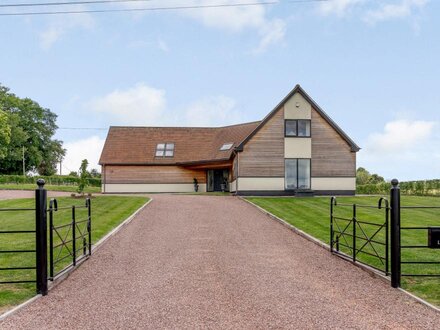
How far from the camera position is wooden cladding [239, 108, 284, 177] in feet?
103

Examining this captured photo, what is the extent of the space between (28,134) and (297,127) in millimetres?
52098

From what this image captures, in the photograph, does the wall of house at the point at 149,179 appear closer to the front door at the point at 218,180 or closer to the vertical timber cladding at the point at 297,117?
the front door at the point at 218,180

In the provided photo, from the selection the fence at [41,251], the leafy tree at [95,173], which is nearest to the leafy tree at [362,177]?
the leafy tree at [95,173]

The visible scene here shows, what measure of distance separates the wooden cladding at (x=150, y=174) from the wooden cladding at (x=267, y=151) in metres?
9.61

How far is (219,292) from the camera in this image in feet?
26.6

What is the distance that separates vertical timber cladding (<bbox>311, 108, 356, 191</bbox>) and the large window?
0.48m

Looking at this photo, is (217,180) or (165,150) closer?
(217,180)

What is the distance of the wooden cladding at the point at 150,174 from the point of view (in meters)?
39.4

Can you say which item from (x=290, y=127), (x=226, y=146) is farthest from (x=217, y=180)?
(x=290, y=127)

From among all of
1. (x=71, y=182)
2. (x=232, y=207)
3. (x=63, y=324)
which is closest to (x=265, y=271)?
(x=63, y=324)

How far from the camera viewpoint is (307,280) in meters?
9.20

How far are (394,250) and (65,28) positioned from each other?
1721 centimetres

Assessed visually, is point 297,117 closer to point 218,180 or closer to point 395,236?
point 218,180

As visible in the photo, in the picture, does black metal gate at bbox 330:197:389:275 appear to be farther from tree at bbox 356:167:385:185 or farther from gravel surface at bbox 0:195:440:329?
tree at bbox 356:167:385:185
